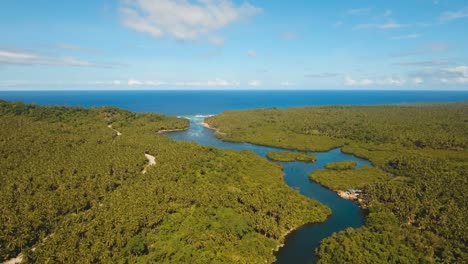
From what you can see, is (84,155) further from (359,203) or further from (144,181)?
(359,203)

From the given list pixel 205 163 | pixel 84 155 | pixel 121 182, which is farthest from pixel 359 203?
pixel 84 155

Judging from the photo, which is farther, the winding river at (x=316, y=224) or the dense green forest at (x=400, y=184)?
the winding river at (x=316, y=224)

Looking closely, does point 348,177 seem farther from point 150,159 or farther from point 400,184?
point 150,159

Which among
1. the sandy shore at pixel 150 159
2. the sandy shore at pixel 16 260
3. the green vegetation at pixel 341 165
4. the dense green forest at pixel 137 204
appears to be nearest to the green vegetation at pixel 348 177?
the green vegetation at pixel 341 165

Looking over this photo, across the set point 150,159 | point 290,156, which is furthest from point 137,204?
point 290,156

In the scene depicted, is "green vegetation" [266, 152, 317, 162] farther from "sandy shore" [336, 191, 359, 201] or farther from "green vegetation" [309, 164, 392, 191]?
"sandy shore" [336, 191, 359, 201]

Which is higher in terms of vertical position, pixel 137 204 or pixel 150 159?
pixel 150 159

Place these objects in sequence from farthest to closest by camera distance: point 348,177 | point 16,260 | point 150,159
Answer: point 150,159, point 348,177, point 16,260

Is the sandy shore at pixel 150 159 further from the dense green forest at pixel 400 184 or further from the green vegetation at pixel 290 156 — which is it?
the dense green forest at pixel 400 184
